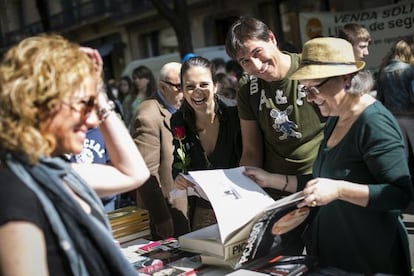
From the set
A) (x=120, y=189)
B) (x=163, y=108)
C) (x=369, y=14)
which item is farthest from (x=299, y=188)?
(x=369, y=14)

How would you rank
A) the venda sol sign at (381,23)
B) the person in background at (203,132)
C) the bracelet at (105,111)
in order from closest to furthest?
the bracelet at (105,111)
the person in background at (203,132)
the venda sol sign at (381,23)

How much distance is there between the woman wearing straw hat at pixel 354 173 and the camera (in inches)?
55.7

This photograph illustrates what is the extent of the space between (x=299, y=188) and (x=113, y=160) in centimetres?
81

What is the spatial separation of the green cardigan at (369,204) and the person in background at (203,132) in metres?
0.78

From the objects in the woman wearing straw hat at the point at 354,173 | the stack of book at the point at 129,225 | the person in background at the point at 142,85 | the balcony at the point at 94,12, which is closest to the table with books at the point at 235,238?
the woman wearing straw hat at the point at 354,173

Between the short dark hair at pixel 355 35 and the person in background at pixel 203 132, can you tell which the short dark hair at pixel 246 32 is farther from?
the short dark hair at pixel 355 35

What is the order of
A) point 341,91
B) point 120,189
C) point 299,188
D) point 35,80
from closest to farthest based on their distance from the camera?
1. point 35,80
2. point 120,189
3. point 341,91
4. point 299,188

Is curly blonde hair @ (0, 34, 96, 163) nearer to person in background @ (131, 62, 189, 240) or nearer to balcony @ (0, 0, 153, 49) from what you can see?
person in background @ (131, 62, 189, 240)

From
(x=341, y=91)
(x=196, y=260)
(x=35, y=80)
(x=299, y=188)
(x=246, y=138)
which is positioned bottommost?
(x=196, y=260)

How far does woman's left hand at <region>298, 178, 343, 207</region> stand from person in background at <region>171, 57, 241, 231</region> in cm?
100

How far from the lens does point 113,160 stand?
4.67 feet

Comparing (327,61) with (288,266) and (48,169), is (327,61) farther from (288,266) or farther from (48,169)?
(48,169)

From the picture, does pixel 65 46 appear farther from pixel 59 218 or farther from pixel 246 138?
pixel 246 138

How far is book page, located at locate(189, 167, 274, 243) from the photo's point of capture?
61.6 inches
